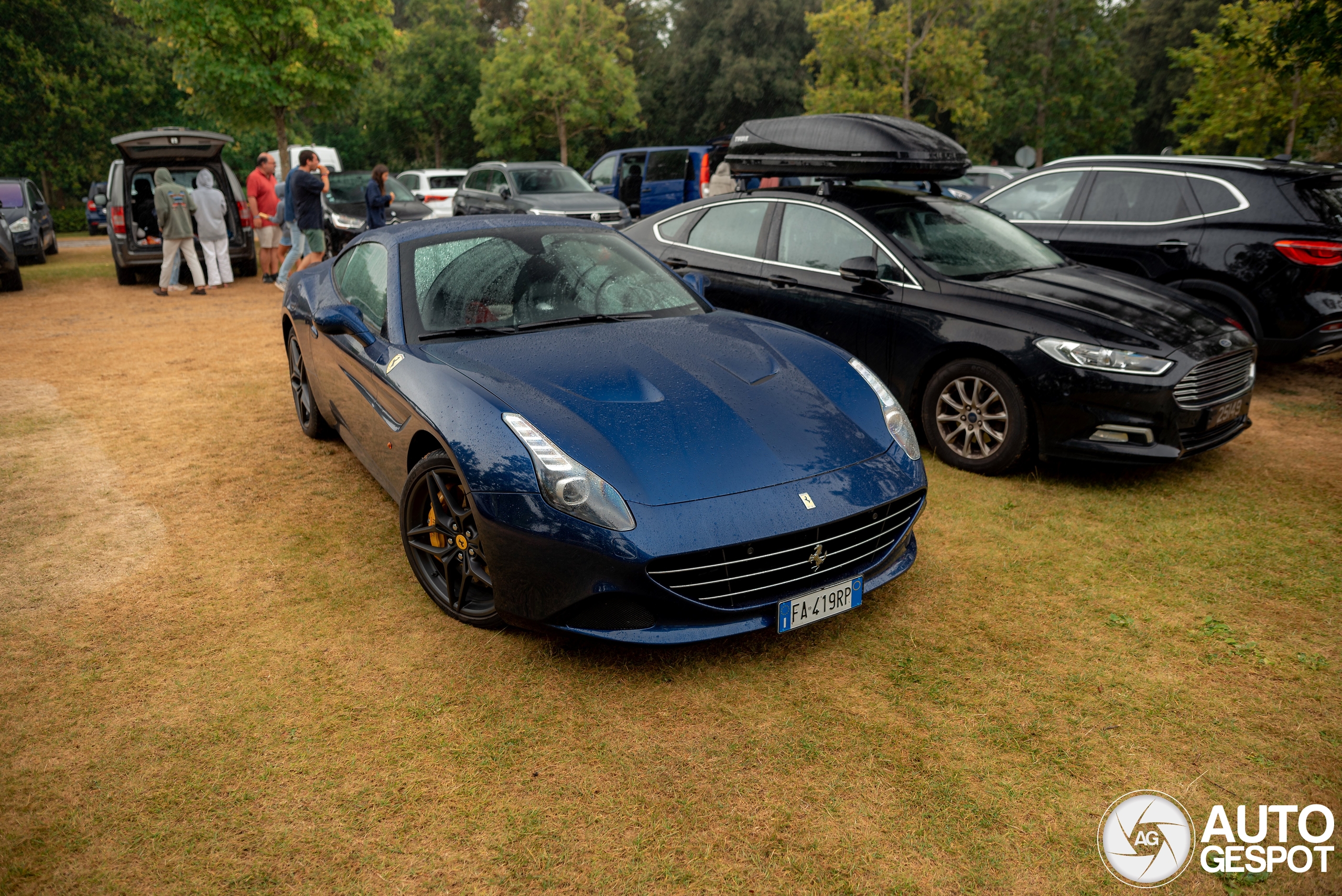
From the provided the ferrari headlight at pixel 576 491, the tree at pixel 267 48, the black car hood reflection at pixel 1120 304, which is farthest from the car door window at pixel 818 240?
the tree at pixel 267 48

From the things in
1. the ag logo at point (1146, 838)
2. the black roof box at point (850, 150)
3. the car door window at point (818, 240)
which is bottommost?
the ag logo at point (1146, 838)

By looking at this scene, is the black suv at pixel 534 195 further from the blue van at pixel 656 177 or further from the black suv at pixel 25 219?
the black suv at pixel 25 219

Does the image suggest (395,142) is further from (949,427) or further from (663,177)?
(949,427)

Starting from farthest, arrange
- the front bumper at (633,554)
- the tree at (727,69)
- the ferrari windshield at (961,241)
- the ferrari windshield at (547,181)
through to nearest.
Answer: the tree at (727,69)
the ferrari windshield at (547,181)
the ferrari windshield at (961,241)
the front bumper at (633,554)

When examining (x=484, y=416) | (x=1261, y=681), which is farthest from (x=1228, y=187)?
(x=484, y=416)

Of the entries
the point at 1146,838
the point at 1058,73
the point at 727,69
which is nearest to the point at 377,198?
the point at 1146,838

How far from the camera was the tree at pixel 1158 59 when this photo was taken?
37031 millimetres

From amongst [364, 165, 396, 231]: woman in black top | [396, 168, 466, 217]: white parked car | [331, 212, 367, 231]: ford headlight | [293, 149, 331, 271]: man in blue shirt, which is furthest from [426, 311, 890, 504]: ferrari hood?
[396, 168, 466, 217]: white parked car

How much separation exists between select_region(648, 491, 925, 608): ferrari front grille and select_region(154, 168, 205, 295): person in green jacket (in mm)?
12463

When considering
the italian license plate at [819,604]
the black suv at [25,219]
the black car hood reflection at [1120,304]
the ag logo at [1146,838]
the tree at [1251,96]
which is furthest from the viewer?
the black suv at [25,219]

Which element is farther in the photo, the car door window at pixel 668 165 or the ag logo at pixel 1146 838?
the car door window at pixel 668 165

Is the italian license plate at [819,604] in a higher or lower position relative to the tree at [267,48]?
lower

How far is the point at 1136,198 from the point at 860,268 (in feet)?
12.8

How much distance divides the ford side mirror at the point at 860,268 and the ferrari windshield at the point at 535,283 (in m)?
1.31
